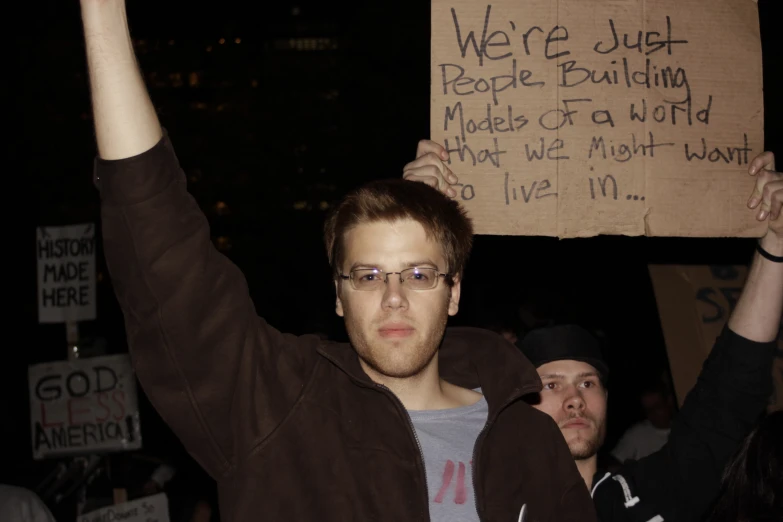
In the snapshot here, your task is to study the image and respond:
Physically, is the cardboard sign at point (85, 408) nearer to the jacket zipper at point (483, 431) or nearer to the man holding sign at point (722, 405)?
the man holding sign at point (722, 405)

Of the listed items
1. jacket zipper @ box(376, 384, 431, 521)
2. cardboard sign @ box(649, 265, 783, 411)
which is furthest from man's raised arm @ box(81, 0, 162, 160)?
cardboard sign @ box(649, 265, 783, 411)

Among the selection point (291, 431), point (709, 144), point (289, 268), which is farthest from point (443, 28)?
point (289, 268)

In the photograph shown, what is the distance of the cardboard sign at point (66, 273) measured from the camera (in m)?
7.14

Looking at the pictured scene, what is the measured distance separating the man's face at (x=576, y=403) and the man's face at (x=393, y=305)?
1122 mm

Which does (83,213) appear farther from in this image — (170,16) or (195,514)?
(195,514)

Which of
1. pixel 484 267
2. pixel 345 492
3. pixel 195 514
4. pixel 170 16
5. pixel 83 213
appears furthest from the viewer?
pixel 170 16

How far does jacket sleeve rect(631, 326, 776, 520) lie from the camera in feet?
9.59

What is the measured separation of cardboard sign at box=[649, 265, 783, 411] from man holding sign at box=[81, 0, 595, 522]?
197 centimetres

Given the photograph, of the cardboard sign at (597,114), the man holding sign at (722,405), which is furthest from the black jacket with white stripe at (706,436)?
the cardboard sign at (597,114)

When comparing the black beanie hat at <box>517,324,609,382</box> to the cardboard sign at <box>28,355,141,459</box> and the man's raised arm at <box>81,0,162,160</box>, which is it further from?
the cardboard sign at <box>28,355,141,459</box>

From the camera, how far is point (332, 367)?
2.41m

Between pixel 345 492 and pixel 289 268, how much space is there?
12.8 m

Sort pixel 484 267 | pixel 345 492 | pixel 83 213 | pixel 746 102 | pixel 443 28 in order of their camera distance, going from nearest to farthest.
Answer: pixel 345 492
pixel 443 28
pixel 746 102
pixel 484 267
pixel 83 213

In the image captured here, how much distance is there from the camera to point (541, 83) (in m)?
2.83
